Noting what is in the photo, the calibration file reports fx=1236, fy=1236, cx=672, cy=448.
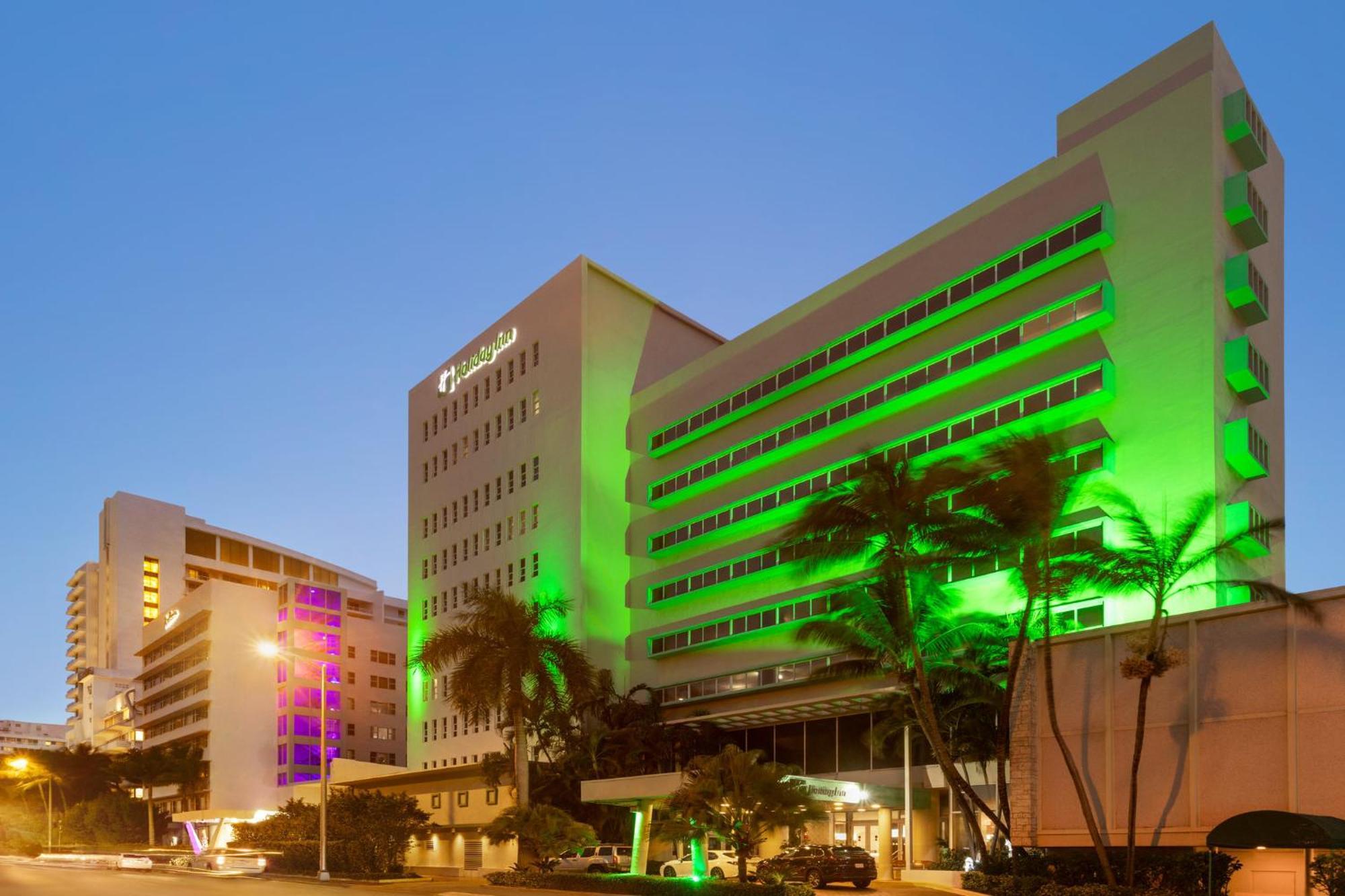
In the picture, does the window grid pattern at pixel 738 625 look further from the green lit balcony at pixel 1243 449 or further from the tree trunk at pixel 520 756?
the green lit balcony at pixel 1243 449

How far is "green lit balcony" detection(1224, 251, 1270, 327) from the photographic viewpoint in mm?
45938

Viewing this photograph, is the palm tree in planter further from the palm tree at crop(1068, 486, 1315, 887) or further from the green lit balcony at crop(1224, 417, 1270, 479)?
the green lit balcony at crop(1224, 417, 1270, 479)

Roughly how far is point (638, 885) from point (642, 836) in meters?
9.35

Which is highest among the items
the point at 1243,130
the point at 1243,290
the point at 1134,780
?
the point at 1243,130

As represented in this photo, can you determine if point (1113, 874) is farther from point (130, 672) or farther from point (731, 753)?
point (130, 672)

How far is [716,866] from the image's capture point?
44219 millimetres

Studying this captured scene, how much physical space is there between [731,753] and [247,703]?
310 feet

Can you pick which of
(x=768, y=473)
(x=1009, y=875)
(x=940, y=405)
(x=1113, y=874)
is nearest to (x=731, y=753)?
(x=1009, y=875)

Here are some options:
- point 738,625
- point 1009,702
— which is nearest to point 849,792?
point 1009,702

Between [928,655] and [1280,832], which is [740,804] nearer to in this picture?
[928,655]

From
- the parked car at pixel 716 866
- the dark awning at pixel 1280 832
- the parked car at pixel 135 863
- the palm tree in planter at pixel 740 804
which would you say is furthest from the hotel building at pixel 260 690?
the dark awning at pixel 1280 832

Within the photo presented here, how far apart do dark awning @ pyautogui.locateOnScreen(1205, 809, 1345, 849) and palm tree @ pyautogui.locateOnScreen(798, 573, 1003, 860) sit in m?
9.52

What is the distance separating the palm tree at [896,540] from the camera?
1460 inches

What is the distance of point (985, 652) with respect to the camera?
44.4 m
